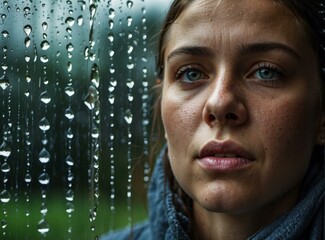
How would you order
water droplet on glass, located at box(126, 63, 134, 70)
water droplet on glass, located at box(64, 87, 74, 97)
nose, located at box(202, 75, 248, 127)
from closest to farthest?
1. nose, located at box(202, 75, 248, 127)
2. water droplet on glass, located at box(64, 87, 74, 97)
3. water droplet on glass, located at box(126, 63, 134, 70)

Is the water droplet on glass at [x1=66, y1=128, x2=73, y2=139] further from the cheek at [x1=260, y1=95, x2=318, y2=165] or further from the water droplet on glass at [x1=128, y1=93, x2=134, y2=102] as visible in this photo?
the cheek at [x1=260, y1=95, x2=318, y2=165]

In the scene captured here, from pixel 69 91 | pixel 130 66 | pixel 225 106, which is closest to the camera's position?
pixel 225 106

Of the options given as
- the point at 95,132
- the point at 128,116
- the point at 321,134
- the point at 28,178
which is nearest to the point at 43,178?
the point at 28,178

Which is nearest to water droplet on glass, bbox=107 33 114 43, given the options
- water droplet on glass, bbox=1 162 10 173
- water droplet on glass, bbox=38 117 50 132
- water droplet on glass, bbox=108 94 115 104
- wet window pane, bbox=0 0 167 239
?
wet window pane, bbox=0 0 167 239

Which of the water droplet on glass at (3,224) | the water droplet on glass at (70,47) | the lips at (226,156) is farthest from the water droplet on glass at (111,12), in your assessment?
the water droplet on glass at (3,224)

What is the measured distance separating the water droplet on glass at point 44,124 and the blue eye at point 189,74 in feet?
0.83

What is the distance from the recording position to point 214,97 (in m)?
1.02

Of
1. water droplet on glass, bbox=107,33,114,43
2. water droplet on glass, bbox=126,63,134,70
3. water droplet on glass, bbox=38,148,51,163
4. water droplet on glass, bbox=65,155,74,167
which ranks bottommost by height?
water droplet on glass, bbox=65,155,74,167

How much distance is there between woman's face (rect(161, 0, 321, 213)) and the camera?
101cm

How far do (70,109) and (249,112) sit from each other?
1.04ft

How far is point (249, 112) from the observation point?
1017 millimetres

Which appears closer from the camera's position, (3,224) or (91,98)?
(3,224)

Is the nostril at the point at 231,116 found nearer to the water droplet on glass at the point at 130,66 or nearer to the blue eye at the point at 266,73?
the blue eye at the point at 266,73

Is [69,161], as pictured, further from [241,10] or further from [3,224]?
[241,10]
